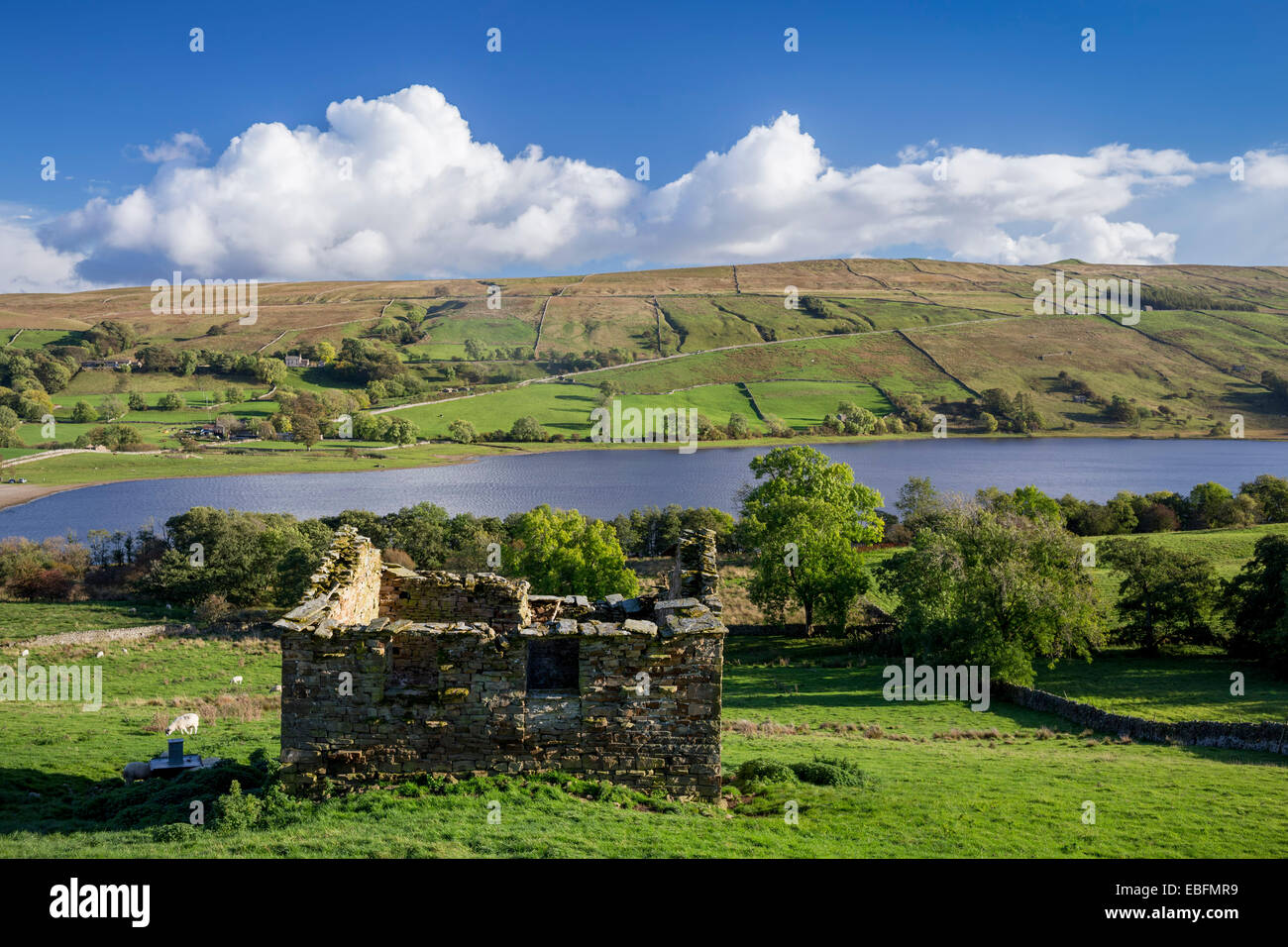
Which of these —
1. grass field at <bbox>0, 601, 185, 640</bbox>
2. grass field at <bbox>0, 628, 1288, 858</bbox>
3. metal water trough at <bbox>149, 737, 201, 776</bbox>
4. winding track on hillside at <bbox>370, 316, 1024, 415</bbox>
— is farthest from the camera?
winding track on hillside at <bbox>370, 316, 1024, 415</bbox>

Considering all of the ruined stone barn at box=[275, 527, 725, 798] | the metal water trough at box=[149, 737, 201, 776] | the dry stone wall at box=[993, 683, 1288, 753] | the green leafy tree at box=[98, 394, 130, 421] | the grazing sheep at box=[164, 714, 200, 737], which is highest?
the green leafy tree at box=[98, 394, 130, 421]

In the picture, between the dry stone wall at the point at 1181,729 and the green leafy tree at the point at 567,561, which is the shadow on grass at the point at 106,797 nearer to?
the dry stone wall at the point at 1181,729

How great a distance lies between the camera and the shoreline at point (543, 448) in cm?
9412

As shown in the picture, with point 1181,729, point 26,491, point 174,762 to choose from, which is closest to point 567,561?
point 174,762

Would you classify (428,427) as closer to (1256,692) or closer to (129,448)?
(129,448)

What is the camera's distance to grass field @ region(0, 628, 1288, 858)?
9.04 m

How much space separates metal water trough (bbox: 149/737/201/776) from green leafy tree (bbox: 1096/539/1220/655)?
3782 centimetres

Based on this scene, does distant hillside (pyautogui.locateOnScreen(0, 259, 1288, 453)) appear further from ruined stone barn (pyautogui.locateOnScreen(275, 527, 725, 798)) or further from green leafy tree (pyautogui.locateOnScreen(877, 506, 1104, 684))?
ruined stone barn (pyautogui.locateOnScreen(275, 527, 725, 798))

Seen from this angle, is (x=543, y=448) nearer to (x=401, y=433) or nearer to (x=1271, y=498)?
(x=401, y=433)

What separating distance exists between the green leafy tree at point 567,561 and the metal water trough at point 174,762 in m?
25.1

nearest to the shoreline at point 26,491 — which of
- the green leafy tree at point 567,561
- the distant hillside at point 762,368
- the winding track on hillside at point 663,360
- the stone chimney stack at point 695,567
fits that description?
the distant hillside at point 762,368

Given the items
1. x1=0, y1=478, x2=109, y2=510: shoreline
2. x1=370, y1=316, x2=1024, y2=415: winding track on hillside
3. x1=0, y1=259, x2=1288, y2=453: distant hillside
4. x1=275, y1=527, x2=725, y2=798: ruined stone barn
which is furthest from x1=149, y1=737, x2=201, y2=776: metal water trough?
x1=370, y1=316, x2=1024, y2=415: winding track on hillside
